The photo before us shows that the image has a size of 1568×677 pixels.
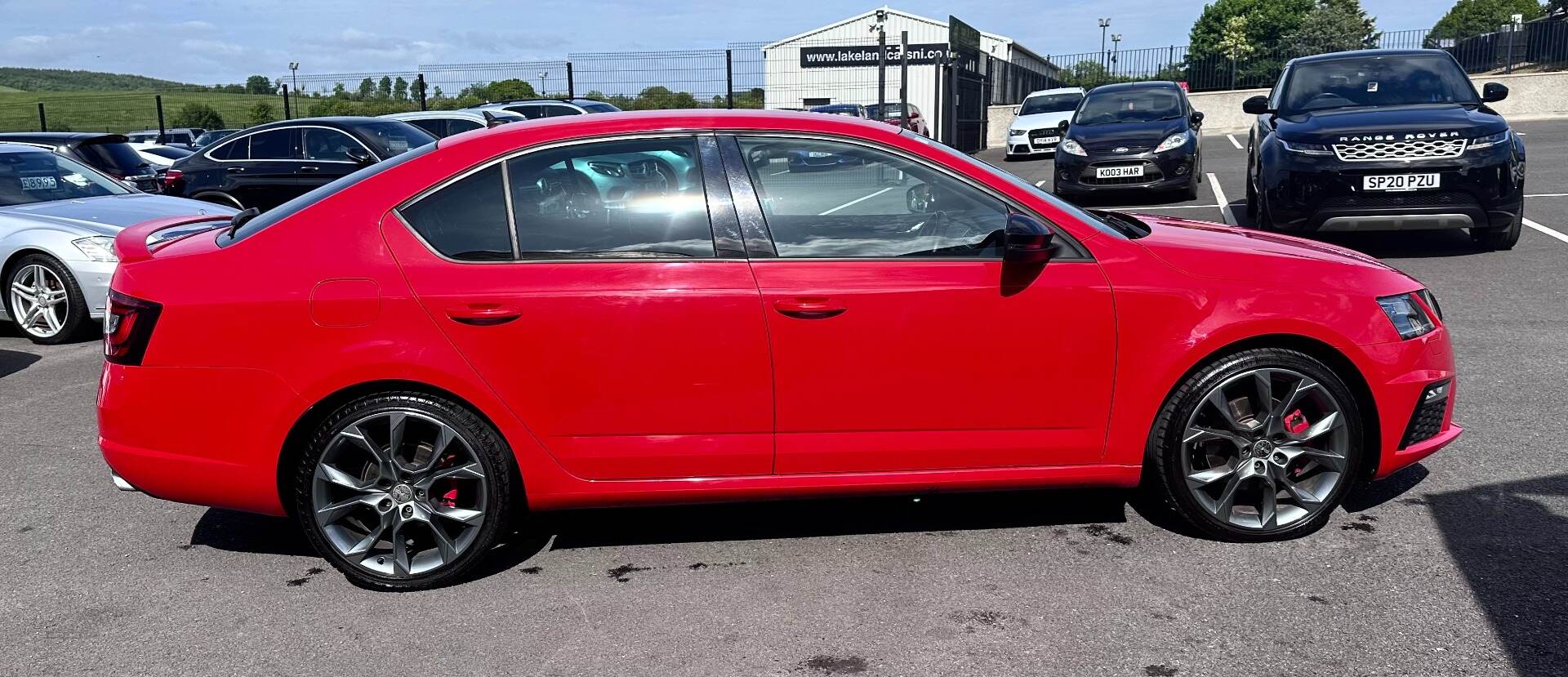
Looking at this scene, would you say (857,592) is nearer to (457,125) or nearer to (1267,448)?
(1267,448)

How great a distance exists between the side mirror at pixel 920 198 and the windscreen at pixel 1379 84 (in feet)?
24.0

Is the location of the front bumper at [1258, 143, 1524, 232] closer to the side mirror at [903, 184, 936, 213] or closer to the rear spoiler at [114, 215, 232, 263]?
the side mirror at [903, 184, 936, 213]

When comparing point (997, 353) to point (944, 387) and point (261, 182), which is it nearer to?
point (944, 387)

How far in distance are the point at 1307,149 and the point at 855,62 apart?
42.3 metres

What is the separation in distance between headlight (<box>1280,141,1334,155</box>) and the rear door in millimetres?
6646

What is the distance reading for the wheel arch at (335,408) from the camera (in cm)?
362

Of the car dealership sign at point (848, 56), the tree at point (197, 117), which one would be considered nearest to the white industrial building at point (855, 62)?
the car dealership sign at point (848, 56)

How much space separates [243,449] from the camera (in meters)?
3.65

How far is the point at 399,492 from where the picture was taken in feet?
12.1

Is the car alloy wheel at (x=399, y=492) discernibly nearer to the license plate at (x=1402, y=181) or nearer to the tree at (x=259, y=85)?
the license plate at (x=1402, y=181)

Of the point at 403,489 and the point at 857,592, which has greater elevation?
the point at 403,489

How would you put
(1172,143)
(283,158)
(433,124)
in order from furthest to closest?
(433,124) → (1172,143) → (283,158)

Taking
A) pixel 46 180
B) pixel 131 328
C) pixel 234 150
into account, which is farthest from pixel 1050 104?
pixel 131 328

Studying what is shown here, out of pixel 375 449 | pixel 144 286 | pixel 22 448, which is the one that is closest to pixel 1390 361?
pixel 375 449
